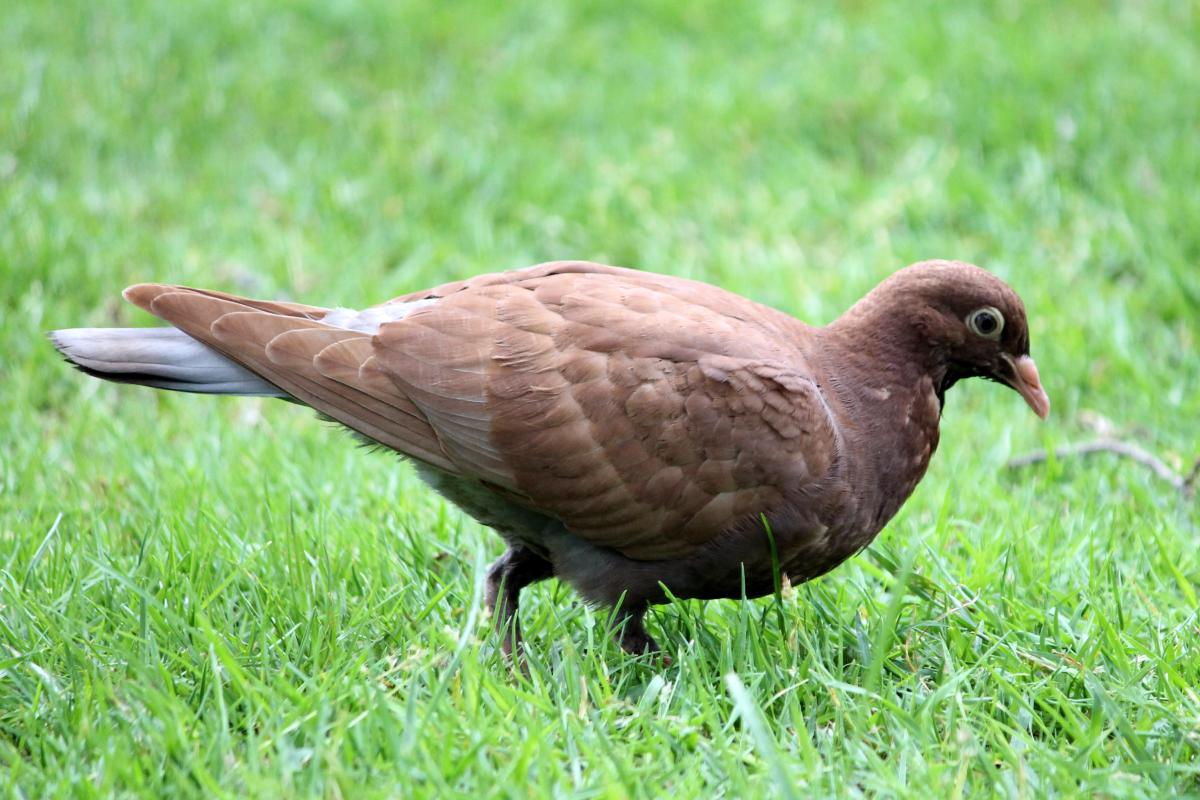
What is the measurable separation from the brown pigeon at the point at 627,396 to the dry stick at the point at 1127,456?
112 centimetres

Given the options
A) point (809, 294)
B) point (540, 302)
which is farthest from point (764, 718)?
point (809, 294)

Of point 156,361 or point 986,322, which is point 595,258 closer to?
point 986,322

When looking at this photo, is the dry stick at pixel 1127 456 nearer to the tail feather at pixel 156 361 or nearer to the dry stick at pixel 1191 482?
the dry stick at pixel 1191 482

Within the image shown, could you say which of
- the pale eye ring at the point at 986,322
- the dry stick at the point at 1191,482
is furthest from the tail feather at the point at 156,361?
the dry stick at the point at 1191,482

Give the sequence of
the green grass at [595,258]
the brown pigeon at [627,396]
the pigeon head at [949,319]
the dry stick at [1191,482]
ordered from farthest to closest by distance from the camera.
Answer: the dry stick at [1191,482] < the pigeon head at [949,319] < the brown pigeon at [627,396] < the green grass at [595,258]

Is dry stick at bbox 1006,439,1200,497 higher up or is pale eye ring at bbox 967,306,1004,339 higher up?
pale eye ring at bbox 967,306,1004,339

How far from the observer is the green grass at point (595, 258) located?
9.40ft

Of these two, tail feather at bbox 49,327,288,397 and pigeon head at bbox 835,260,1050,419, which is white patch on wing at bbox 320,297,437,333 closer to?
tail feather at bbox 49,327,288,397

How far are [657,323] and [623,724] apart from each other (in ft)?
3.18

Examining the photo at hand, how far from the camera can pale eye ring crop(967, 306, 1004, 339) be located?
3.50 meters

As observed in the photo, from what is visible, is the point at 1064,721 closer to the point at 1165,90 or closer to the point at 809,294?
the point at 809,294

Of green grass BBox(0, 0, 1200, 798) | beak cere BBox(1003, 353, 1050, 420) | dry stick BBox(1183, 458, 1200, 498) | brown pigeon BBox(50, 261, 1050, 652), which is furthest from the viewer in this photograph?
dry stick BBox(1183, 458, 1200, 498)

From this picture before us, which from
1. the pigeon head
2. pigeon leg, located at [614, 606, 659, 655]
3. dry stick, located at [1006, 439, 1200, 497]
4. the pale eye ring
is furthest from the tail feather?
dry stick, located at [1006, 439, 1200, 497]

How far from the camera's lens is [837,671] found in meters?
3.27
